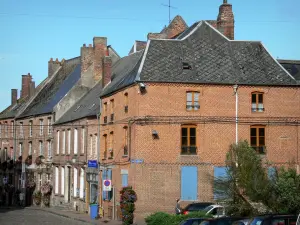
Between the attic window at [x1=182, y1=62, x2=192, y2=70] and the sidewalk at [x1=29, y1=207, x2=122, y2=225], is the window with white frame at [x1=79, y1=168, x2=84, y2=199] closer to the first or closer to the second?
the sidewalk at [x1=29, y1=207, x2=122, y2=225]

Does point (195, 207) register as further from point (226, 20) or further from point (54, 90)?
point (54, 90)

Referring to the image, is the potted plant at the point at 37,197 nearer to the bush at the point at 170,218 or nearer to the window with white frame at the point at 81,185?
the window with white frame at the point at 81,185

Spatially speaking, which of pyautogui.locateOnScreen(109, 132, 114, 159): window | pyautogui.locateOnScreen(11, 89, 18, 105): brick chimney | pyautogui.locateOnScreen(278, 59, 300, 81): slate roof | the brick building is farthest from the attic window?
pyautogui.locateOnScreen(11, 89, 18, 105): brick chimney

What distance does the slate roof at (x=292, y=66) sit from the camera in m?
42.6

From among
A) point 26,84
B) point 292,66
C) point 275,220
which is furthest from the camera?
point 26,84

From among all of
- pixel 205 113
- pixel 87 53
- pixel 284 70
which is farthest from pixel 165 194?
pixel 87 53

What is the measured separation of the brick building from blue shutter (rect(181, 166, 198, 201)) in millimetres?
60

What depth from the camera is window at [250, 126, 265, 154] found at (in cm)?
3962

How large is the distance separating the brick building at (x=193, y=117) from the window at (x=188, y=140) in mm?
61

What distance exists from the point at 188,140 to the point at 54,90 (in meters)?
27.0

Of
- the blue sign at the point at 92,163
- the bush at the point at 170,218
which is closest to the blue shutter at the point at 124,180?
the blue sign at the point at 92,163

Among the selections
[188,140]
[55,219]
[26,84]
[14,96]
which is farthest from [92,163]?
[14,96]

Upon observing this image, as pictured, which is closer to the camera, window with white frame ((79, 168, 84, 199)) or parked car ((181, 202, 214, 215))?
parked car ((181, 202, 214, 215))

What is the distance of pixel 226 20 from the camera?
147ft
